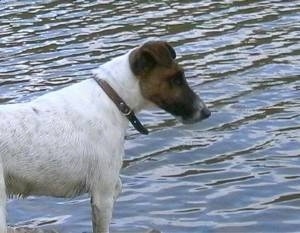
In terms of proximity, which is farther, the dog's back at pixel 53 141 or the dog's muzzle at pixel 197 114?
the dog's muzzle at pixel 197 114

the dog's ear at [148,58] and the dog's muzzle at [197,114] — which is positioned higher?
the dog's ear at [148,58]

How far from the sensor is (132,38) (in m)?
15.6

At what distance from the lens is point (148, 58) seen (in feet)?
24.1

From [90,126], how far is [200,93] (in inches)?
212

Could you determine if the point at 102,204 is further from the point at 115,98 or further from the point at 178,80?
the point at 178,80

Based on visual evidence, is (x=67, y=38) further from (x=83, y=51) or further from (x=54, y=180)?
(x=54, y=180)

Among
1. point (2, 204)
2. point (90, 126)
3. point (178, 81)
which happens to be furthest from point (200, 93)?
point (2, 204)

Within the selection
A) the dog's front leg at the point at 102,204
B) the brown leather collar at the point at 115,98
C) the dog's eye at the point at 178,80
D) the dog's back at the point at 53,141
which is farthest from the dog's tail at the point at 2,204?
the dog's eye at the point at 178,80

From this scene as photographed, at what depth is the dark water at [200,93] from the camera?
8.88 meters

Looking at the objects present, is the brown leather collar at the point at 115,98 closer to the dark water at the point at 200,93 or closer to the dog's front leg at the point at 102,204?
the dog's front leg at the point at 102,204

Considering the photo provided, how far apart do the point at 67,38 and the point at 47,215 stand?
24.6 ft

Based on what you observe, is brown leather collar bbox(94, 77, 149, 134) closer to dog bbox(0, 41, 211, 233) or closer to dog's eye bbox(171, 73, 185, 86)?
dog bbox(0, 41, 211, 233)

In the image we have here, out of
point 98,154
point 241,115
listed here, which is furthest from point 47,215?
point 241,115

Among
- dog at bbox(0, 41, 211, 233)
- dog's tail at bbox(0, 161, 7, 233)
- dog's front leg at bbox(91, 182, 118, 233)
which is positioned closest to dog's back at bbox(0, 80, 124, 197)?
dog at bbox(0, 41, 211, 233)
